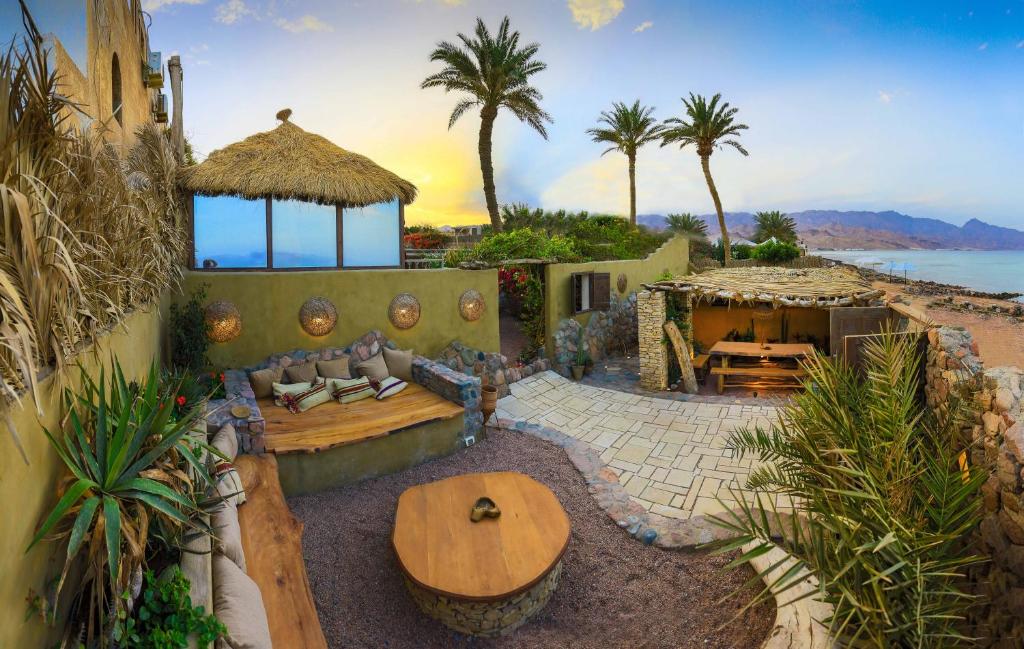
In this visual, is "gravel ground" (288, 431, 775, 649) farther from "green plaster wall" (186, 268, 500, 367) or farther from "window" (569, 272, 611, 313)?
"window" (569, 272, 611, 313)

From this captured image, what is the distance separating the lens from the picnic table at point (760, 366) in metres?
10.0

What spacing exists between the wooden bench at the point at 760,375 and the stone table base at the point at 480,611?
781cm

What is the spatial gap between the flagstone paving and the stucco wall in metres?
4.66

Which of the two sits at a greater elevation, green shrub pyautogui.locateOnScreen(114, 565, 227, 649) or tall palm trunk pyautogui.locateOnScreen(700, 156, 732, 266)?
tall palm trunk pyautogui.locateOnScreen(700, 156, 732, 266)

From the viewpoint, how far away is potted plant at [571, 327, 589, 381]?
37.0 ft

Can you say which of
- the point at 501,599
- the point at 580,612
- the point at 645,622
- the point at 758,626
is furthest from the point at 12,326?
the point at 758,626

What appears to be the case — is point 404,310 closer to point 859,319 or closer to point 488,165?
point 859,319

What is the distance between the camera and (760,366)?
1081cm

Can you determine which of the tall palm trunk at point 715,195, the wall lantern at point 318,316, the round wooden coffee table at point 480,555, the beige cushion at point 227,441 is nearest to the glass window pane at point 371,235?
the wall lantern at point 318,316

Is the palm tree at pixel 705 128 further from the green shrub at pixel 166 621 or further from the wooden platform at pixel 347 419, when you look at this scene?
the green shrub at pixel 166 621

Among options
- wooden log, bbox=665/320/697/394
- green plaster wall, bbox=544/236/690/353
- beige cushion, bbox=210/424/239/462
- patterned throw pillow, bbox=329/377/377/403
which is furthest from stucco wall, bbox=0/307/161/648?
wooden log, bbox=665/320/697/394

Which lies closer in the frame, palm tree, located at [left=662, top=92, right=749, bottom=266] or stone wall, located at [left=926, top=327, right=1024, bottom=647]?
stone wall, located at [left=926, top=327, right=1024, bottom=647]

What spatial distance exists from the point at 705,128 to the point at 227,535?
2347 cm

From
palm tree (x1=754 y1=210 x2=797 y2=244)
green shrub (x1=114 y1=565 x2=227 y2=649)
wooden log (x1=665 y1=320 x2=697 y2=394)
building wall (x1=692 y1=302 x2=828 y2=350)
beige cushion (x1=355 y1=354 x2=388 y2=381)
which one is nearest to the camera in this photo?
green shrub (x1=114 y1=565 x2=227 y2=649)
